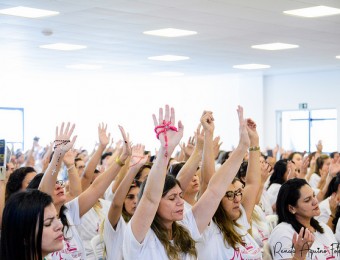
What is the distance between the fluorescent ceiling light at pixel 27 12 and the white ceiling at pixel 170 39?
7.2 inches

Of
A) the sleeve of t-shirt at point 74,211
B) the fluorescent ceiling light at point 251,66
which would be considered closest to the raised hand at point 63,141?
the sleeve of t-shirt at point 74,211

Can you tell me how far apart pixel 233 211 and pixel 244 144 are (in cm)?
60

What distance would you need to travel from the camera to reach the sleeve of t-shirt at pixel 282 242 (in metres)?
4.50

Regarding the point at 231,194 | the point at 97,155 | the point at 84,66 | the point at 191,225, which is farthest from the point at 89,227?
the point at 84,66

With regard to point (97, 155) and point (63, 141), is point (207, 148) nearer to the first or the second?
point (63, 141)

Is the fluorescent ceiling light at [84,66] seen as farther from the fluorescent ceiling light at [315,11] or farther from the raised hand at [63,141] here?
the raised hand at [63,141]

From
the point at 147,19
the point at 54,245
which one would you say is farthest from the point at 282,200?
the point at 147,19

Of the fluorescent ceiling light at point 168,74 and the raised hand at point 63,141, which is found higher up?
the fluorescent ceiling light at point 168,74

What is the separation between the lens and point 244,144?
4051 mm

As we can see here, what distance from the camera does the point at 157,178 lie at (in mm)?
3396

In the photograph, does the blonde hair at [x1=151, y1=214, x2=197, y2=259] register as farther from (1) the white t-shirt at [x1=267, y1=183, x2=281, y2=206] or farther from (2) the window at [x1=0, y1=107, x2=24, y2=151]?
(2) the window at [x1=0, y1=107, x2=24, y2=151]

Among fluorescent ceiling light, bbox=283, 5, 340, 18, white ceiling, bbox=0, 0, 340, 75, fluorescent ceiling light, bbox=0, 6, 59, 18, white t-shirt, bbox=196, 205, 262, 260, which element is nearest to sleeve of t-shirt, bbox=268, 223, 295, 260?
white t-shirt, bbox=196, 205, 262, 260

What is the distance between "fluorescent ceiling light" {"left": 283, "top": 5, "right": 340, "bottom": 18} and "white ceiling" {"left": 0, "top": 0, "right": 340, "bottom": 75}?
8.9 inches

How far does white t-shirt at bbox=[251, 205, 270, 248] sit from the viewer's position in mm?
5551
